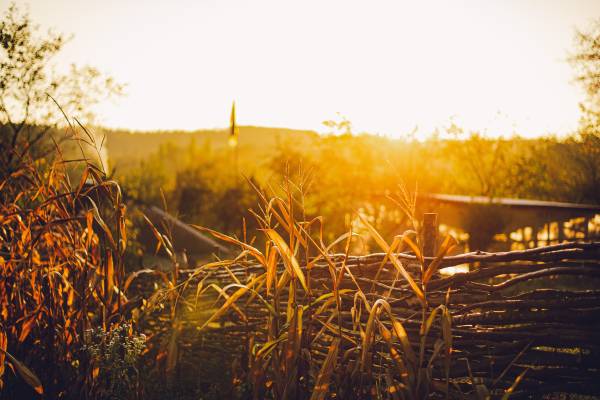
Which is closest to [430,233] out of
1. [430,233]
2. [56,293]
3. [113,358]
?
[430,233]

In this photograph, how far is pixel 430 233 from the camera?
8.59 ft

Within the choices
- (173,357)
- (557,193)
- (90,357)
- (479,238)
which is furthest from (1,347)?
(557,193)

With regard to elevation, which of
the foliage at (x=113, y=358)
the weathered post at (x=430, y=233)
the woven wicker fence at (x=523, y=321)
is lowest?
the foliage at (x=113, y=358)

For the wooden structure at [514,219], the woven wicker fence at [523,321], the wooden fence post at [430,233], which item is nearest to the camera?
the woven wicker fence at [523,321]

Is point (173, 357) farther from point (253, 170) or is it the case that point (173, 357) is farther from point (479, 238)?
point (253, 170)

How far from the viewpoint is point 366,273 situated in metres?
2.45

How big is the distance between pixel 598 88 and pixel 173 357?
75.9 ft

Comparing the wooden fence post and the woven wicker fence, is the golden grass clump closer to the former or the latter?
the woven wicker fence

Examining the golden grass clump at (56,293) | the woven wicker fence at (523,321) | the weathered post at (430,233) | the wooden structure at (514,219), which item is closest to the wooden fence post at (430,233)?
the weathered post at (430,233)

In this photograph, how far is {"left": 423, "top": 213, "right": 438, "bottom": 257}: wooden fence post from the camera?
255cm

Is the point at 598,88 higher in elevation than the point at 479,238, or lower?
higher

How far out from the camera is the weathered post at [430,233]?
2.55 meters

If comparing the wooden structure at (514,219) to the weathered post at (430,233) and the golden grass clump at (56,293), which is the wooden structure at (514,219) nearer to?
the weathered post at (430,233)

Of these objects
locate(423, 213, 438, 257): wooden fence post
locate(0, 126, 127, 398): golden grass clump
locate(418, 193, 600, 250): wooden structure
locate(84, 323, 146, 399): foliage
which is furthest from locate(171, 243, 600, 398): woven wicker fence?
locate(418, 193, 600, 250): wooden structure
